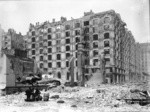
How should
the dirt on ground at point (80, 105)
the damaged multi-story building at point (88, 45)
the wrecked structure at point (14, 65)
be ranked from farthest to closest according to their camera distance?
the damaged multi-story building at point (88, 45), the wrecked structure at point (14, 65), the dirt on ground at point (80, 105)

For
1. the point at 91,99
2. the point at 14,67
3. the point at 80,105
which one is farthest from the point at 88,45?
the point at 80,105

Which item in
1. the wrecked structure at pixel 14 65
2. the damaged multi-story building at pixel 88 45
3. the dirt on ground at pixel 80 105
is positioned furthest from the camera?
the damaged multi-story building at pixel 88 45

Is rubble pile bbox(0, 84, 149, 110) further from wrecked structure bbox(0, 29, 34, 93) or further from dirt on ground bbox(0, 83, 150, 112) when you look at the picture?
wrecked structure bbox(0, 29, 34, 93)

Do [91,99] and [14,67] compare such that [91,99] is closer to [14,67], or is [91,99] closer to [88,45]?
[14,67]

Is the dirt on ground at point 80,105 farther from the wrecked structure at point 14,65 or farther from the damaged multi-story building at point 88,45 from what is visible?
the damaged multi-story building at point 88,45

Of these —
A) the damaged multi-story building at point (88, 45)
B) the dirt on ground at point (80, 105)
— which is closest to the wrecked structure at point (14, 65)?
the dirt on ground at point (80, 105)

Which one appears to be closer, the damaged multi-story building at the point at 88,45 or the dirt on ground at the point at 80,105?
the dirt on ground at the point at 80,105

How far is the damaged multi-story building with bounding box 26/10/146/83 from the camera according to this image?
43281 mm

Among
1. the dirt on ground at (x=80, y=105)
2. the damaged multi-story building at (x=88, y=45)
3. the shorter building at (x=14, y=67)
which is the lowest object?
the dirt on ground at (x=80, y=105)

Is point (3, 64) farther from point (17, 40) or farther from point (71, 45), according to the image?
point (71, 45)

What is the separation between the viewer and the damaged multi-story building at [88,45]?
43.3m

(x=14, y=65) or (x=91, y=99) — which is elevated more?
(x=14, y=65)

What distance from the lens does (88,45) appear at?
46.9 metres

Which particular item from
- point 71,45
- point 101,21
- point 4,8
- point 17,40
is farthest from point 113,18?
point 4,8
